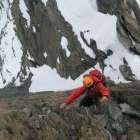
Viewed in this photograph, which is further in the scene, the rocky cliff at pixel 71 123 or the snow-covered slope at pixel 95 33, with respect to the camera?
the snow-covered slope at pixel 95 33

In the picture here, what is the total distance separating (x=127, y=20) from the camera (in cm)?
5144

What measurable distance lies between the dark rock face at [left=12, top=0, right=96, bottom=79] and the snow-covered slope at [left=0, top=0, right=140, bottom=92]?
0.60 m

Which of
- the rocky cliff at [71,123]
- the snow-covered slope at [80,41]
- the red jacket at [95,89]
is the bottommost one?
the rocky cliff at [71,123]

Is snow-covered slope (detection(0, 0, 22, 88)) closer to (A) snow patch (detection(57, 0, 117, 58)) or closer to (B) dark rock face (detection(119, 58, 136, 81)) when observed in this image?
(A) snow patch (detection(57, 0, 117, 58))

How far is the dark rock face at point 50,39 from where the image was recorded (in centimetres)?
6066

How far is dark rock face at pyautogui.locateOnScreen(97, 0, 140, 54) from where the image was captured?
51625 millimetres

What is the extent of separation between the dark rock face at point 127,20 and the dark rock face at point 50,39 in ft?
18.5

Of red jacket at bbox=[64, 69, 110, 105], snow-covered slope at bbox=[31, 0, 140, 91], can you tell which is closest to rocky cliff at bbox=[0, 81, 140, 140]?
red jacket at bbox=[64, 69, 110, 105]

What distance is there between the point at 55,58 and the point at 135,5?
14.1 metres

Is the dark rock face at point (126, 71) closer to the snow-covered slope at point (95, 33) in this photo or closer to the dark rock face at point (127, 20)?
the snow-covered slope at point (95, 33)

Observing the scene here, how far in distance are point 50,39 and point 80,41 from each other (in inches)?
179

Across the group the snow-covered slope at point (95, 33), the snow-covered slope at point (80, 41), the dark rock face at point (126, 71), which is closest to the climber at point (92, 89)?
the snow-covered slope at point (80, 41)

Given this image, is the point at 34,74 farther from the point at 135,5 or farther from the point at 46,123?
the point at 46,123

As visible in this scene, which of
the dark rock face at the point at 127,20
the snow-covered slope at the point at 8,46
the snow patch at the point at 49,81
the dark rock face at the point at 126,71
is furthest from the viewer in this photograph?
the snow-covered slope at the point at 8,46
